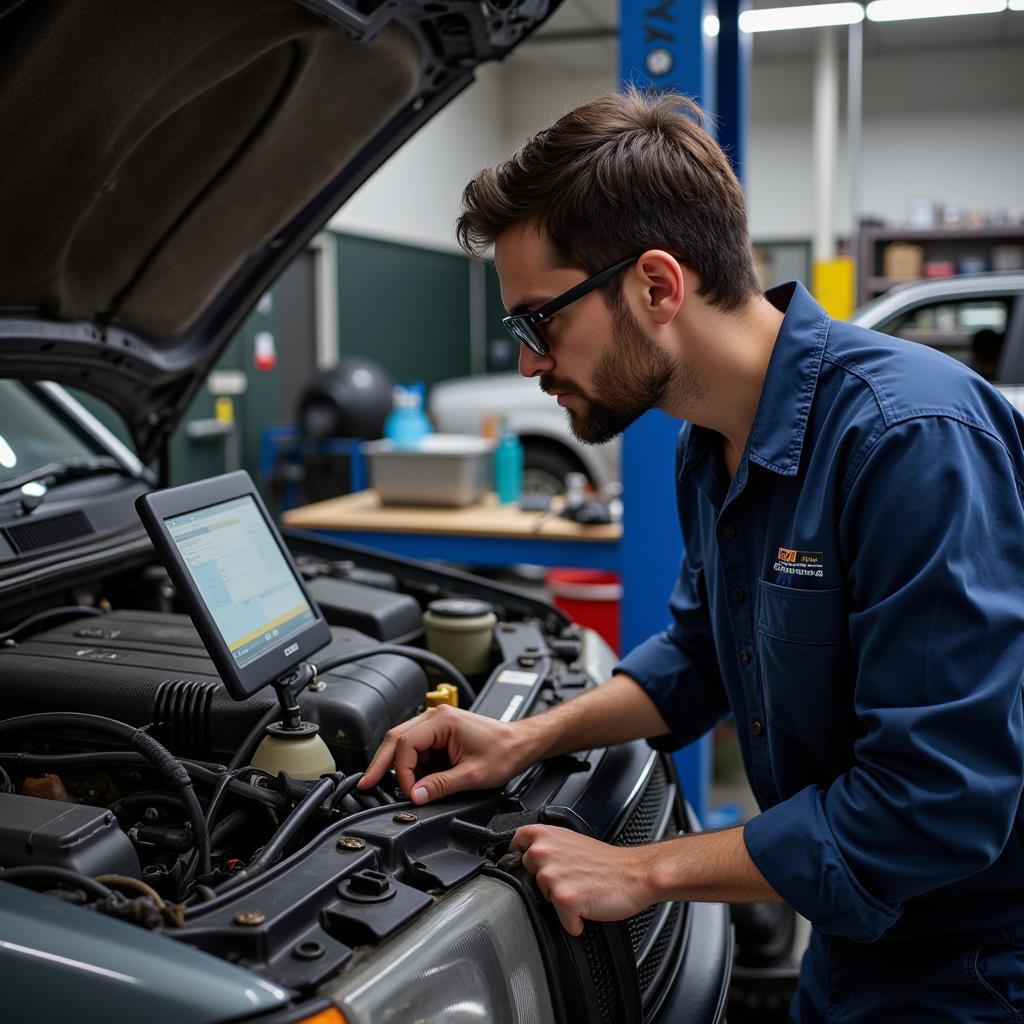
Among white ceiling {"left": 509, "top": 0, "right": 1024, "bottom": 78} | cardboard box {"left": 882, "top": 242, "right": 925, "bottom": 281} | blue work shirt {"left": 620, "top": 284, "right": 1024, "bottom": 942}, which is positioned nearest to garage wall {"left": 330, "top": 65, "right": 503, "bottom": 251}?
white ceiling {"left": 509, "top": 0, "right": 1024, "bottom": 78}

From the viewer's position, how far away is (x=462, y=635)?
188 cm

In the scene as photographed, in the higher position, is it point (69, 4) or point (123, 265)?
point (69, 4)

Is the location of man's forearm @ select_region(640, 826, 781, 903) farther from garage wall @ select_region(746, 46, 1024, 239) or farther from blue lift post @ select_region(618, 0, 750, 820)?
garage wall @ select_region(746, 46, 1024, 239)

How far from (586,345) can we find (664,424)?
5.16 feet

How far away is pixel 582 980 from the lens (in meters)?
1.17

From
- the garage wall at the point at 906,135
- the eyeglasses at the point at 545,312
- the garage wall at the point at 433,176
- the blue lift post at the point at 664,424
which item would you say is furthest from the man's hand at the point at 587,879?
the garage wall at the point at 906,135

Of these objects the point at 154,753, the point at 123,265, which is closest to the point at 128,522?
the point at 123,265

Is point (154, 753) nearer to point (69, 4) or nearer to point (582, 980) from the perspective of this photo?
point (582, 980)

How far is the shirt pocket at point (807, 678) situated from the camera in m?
1.21

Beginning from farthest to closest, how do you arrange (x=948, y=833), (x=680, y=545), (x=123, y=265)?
1. (x=680, y=545)
2. (x=123, y=265)
3. (x=948, y=833)

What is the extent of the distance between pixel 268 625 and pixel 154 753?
8.7 inches

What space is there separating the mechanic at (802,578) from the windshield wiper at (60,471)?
0.95 metres

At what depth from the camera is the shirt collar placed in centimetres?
127

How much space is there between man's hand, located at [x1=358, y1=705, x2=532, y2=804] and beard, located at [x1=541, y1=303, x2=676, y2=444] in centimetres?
42
